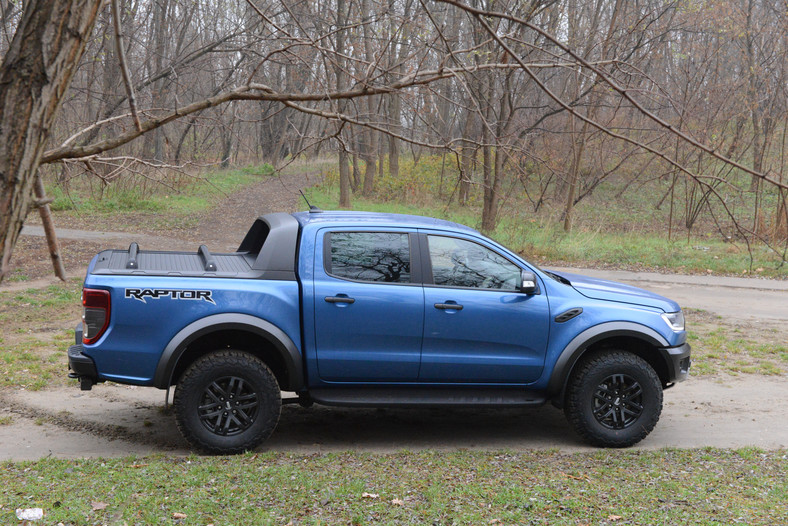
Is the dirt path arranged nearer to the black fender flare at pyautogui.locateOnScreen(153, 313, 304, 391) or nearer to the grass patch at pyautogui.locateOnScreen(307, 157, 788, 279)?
the black fender flare at pyautogui.locateOnScreen(153, 313, 304, 391)

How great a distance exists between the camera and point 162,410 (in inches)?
273

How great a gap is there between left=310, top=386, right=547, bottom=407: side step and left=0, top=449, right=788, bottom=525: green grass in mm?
A: 393

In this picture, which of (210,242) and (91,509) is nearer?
(91,509)

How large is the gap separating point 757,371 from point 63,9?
8476 millimetres

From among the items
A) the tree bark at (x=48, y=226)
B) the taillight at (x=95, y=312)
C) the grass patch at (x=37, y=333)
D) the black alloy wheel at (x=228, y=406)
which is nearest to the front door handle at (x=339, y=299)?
the black alloy wheel at (x=228, y=406)

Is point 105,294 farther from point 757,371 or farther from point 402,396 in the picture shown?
point 757,371

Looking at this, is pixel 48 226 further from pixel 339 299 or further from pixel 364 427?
pixel 364 427

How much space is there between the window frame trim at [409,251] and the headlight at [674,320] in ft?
6.80

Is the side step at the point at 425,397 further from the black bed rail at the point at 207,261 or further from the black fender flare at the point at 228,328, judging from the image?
the black bed rail at the point at 207,261

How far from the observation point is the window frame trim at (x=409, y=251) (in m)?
5.84

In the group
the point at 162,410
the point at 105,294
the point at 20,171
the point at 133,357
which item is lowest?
the point at 162,410

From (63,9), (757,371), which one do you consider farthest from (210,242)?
(63,9)

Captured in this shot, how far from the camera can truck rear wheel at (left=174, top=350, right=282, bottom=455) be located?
18.1 feet

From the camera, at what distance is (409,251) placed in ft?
19.8
